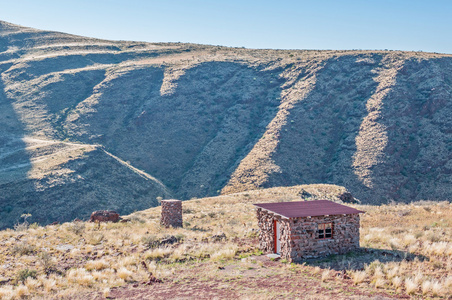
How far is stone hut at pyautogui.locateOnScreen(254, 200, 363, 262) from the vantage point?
17.4 metres

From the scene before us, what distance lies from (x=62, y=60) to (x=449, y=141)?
85897 mm

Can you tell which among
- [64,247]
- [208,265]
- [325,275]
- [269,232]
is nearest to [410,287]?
[325,275]

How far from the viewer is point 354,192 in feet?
180

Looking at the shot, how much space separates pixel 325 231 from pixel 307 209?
4.57 feet

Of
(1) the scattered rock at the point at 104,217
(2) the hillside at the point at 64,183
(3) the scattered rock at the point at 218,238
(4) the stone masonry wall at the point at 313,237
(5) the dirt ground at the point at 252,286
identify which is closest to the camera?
(5) the dirt ground at the point at 252,286

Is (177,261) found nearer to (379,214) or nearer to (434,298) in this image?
(434,298)

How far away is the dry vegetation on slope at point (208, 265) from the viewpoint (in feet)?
46.3

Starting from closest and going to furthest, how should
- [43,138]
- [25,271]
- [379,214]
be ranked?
[25,271] < [379,214] < [43,138]

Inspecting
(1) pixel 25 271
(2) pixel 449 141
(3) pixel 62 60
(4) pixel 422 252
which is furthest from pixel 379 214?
(3) pixel 62 60

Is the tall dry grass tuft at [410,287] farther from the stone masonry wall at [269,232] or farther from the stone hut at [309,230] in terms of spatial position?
the stone masonry wall at [269,232]

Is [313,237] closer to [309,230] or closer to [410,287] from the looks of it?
[309,230]

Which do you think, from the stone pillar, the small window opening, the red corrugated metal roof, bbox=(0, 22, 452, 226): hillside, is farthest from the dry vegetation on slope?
bbox=(0, 22, 452, 226): hillside

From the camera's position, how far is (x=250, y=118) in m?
73.5

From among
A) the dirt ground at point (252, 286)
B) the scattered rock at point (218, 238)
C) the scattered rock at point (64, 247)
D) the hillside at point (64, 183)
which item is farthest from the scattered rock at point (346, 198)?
the scattered rock at point (64, 247)
